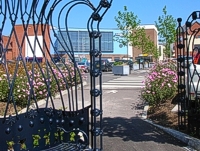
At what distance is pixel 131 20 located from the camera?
42188 mm

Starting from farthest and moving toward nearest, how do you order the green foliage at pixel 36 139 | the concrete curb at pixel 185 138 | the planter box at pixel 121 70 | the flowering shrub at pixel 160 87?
the planter box at pixel 121 70, the flowering shrub at pixel 160 87, the concrete curb at pixel 185 138, the green foliage at pixel 36 139

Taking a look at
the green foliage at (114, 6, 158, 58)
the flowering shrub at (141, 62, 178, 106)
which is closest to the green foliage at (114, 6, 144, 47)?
the green foliage at (114, 6, 158, 58)

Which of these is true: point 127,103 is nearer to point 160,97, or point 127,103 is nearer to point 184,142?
point 160,97

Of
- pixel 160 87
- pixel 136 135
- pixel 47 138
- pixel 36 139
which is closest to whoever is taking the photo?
pixel 36 139

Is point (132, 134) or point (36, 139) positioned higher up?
point (36, 139)

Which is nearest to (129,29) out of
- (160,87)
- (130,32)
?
(130,32)

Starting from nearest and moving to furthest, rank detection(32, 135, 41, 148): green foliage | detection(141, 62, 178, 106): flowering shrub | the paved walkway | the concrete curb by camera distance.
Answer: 1. detection(32, 135, 41, 148): green foliage
2. the concrete curb
3. the paved walkway
4. detection(141, 62, 178, 106): flowering shrub

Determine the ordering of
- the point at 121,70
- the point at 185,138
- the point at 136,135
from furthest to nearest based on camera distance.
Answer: the point at 121,70 < the point at 136,135 < the point at 185,138

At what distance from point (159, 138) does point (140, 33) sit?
40.0 meters

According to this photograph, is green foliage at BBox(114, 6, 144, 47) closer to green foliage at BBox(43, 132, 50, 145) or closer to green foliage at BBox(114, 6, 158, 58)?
green foliage at BBox(114, 6, 158, 58)

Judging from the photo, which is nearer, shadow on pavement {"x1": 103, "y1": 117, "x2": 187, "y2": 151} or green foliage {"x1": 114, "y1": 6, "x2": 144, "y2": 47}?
shadow on pavement {"x1": 103, "y1": 117, "x2": 187, "y2": 151}

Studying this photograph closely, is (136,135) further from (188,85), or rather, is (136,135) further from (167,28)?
(167,28)

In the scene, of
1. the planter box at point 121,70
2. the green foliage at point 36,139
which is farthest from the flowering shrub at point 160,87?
the planter box at point 121,70

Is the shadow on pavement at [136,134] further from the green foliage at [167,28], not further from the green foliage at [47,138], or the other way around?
the green foliage at [167,28]
